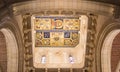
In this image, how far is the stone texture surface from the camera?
498 inches

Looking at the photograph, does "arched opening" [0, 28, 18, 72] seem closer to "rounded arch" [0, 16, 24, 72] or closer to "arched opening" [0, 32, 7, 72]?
"rounded arch" [0, 16, 24, 72]

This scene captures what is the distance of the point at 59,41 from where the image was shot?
13.8 meters

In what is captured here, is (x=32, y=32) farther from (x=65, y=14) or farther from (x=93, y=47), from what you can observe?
(x=93, y=47)

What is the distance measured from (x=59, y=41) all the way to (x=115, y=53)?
2751mm

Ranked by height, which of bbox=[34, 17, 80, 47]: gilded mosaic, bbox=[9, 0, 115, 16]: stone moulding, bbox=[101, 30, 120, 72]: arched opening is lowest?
bbox=[101, 30, 120, 72]: arched opening

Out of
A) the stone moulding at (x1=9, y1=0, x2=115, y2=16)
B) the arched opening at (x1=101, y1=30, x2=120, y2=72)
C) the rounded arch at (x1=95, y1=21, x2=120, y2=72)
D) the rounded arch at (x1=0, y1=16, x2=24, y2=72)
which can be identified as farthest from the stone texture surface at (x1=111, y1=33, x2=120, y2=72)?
the rounded arch at (x1=0, y1=16, x2=24, y2=72)

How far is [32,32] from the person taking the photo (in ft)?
42.2

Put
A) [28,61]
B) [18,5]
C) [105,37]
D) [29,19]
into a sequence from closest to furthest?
[18,5]
[105,37]
[29,19]
[28,61]

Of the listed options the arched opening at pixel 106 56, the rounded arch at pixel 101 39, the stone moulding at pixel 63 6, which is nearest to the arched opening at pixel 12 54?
the stone moulding at pixel 63 6

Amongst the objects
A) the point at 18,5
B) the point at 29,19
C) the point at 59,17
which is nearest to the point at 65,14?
the point at 59,17

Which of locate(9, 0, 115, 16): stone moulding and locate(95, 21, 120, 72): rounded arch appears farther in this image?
locate(95, 21, 120, 72): rounded arch

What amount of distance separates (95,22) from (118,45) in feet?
5.42

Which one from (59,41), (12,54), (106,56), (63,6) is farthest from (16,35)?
(106,56)

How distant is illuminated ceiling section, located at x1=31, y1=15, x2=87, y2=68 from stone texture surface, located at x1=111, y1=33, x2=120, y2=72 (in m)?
1.41
